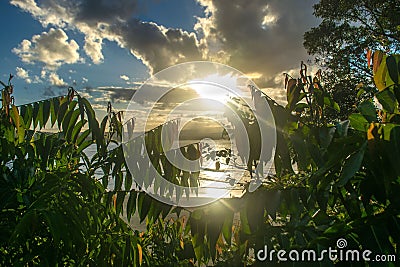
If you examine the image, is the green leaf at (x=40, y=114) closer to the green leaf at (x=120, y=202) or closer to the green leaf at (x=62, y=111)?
A: the green leaf at (x=62, y=111)

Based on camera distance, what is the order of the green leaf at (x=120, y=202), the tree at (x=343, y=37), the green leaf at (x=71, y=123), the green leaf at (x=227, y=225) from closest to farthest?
the green leaf at (x=227, y=225) < the green leaf at (x=120, y=202) < the green leaf at (x=71, y=123) < the tree at (x=343, y=37)

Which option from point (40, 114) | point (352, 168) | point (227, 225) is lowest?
point (227, 225)

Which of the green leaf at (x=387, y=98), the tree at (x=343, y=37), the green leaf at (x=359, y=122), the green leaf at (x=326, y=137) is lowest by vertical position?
the green leaf at (x=326, y=137)

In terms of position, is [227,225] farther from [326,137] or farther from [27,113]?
[27,113]

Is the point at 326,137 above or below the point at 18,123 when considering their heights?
below

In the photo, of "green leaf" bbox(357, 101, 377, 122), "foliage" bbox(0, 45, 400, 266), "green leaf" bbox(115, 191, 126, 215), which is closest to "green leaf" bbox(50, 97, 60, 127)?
"foliage" bbox(0, 45, 400, 266)

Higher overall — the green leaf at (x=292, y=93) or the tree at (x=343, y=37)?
the tree at (x=343, y=37)

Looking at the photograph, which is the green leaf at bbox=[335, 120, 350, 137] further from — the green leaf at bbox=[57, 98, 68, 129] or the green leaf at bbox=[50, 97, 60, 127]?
the green leaf at bbox=[50, 97, 60, 127]

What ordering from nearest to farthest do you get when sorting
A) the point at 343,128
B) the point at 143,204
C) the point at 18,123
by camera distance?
the point at 343,128, the point at 143,204, the point at 18,123

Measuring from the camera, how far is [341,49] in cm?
1148

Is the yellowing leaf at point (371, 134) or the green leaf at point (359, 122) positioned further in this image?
the green leaf at point (359, 122)

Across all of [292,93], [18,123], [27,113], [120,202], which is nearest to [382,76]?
[292,93]

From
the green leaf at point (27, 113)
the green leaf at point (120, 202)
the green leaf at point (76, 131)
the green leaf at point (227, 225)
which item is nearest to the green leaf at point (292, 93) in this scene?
the green leaf at point (227, 225)

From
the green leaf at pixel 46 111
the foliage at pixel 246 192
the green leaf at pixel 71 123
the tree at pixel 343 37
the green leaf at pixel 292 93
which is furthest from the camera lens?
the tree at pixel 343 37
